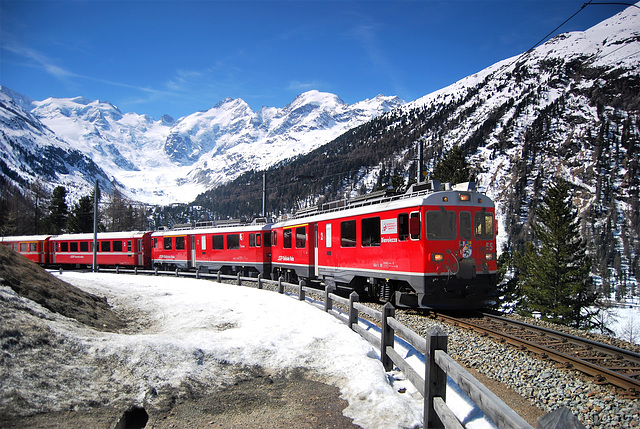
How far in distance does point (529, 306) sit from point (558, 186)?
10.6 meters

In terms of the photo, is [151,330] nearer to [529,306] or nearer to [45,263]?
[529,306]

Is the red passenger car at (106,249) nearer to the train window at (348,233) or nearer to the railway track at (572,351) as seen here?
the train window at (348,233)

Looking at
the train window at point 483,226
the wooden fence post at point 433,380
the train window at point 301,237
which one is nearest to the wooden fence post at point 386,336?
the wooden fence post at point 433,380

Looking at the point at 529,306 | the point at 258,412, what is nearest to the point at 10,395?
the point at 258,412

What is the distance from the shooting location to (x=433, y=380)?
462cm

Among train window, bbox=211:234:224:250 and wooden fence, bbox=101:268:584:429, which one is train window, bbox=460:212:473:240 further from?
train window, bbox=211:234:224:250

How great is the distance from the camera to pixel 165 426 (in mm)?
4727

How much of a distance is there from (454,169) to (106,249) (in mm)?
29790

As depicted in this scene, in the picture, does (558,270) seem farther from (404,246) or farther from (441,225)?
(404,246)

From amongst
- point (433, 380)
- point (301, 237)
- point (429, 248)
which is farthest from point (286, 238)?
point (433, 380)

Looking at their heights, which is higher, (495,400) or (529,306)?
(495,400)

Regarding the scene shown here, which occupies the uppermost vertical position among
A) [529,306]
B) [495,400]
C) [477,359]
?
[495,400]

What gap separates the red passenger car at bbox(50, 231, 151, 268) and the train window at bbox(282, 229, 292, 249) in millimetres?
18097

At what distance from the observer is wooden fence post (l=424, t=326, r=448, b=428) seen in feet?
15.1
